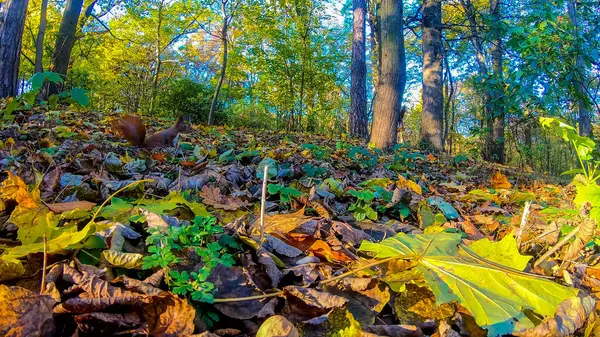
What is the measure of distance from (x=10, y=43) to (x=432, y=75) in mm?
7238

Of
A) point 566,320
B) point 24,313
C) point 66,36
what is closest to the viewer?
point 24,313

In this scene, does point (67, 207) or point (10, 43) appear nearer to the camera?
point (67, 207)

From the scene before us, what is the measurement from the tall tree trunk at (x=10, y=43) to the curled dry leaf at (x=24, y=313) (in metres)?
5.88

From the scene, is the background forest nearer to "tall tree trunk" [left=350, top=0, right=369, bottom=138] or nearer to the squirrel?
"tall tree trunk" [left=350, top=0, right=369, bottom=138]

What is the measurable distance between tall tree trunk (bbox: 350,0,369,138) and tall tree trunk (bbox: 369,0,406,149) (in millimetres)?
3106

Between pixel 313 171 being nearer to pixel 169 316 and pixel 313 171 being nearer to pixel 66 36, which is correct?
pixel 169 316

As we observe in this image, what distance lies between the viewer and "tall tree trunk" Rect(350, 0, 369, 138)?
9.50 meters

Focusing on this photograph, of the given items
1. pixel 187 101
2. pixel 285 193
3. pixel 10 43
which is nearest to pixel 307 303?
pixel 285 193

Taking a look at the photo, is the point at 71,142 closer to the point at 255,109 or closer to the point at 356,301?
the point at 356,301

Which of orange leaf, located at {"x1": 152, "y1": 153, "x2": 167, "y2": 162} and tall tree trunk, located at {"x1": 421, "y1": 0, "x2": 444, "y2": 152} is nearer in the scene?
orange leaf, located at {"x1": 152, "y1": 153, "x2": 167, "y2": 162}

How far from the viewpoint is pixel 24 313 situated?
2.20ft

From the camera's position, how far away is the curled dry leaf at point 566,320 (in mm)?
775

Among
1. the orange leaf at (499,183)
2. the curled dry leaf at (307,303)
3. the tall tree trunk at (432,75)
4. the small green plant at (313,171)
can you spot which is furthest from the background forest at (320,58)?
the curled dry leaf at (307,303)

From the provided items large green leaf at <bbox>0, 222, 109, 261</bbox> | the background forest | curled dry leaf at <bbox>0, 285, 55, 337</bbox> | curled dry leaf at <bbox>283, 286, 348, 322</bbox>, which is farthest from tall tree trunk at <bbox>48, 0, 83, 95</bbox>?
curled dry leaf at <bbox>283, 286, 348, 322</bbox>
